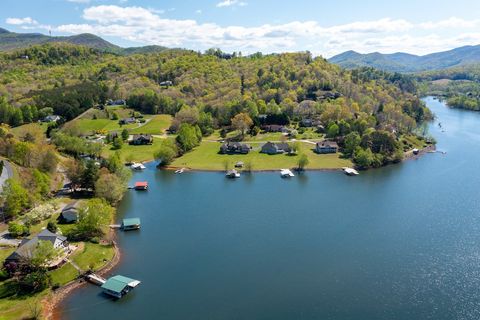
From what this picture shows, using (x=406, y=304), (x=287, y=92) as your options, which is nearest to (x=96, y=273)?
(x=406, y=304)

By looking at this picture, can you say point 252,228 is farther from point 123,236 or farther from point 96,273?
point 96,273

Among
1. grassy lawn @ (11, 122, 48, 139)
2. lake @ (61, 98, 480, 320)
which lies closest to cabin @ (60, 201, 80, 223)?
lake @ (61, 98, 480, 320)

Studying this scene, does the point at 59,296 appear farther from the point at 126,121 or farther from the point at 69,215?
the point at 126,121

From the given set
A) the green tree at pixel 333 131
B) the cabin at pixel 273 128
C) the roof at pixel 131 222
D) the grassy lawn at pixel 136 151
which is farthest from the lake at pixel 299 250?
the cabin at pixel 273 128

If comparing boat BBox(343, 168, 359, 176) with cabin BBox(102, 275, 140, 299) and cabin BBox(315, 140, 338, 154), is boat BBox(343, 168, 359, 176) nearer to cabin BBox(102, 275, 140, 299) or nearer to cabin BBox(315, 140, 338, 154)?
cabin BBox(315, 140, 338, 154)

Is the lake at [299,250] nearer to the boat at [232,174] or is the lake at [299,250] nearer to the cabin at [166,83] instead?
the boat at [232,174]
